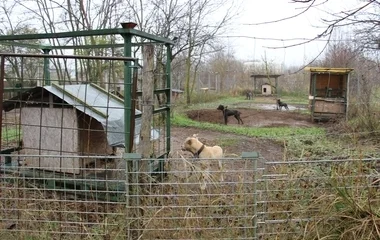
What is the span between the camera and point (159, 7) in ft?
54.9

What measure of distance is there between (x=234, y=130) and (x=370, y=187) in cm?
1024

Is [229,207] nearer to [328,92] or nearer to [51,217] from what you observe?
[51,217]

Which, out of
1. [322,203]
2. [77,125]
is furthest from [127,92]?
[322,203]

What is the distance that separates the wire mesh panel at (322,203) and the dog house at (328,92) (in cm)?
1312

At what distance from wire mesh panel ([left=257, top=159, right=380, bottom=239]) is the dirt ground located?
14.7 ft

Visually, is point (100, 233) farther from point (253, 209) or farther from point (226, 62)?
point (226, 62)

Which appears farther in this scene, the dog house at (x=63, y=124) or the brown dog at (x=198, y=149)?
the brown dog at (x=198, y=149)

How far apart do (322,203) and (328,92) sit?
1522cm

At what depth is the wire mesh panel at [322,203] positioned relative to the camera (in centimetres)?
305

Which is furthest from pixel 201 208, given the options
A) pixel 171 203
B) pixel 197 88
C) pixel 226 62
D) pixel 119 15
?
pixel 226 62

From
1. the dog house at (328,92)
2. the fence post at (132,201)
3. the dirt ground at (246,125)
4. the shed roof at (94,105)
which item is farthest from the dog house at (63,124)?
the dog house at (328,92)

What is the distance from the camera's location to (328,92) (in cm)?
1738

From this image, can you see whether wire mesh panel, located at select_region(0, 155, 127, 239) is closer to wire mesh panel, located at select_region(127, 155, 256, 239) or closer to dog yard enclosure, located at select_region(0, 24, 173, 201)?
wire mesh panel, located at select_region(127, 155, 256, 239)

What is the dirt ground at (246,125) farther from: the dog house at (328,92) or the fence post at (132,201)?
the fence post at (132,201)
